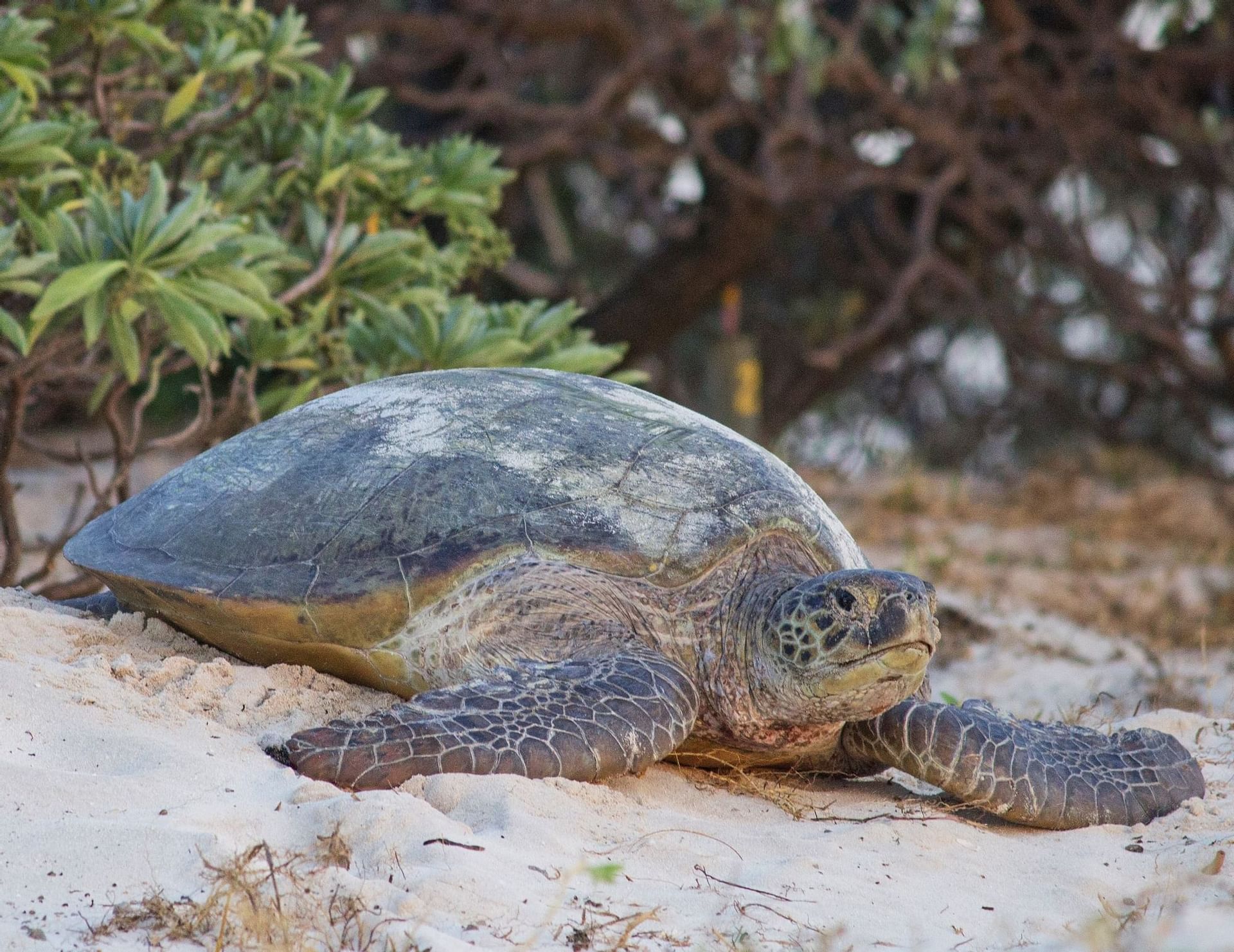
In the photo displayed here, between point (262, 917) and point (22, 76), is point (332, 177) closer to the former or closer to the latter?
point (22, 76)

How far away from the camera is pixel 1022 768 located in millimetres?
2553

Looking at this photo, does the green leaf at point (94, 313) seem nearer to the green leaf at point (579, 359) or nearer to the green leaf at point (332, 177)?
the green leaf at point (332, 177)

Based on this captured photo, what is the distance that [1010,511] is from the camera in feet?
24.2

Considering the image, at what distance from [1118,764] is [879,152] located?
5955mm

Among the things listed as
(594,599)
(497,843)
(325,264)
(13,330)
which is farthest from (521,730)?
(325,264)

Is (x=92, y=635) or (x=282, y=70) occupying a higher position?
(x=282, y=70)

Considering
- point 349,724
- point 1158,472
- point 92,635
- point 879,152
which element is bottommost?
point 1158,472

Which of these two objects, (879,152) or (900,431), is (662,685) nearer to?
(879,152)

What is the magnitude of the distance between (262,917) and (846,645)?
4.21 feet

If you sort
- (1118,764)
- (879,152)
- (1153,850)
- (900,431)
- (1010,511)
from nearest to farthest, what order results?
1. (1153,850)
2. (1118,764)
3. (1010,511)
4. (879,152)
5. (900,431)

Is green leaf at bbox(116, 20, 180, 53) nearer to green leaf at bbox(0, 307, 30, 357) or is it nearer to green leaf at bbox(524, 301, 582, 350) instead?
green leaf at bbox(0, 307, 30, 357)

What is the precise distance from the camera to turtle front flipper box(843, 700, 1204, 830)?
255 centimetres

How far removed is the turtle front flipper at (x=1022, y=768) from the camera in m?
2.55

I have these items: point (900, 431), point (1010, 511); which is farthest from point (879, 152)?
point (900, 431)
